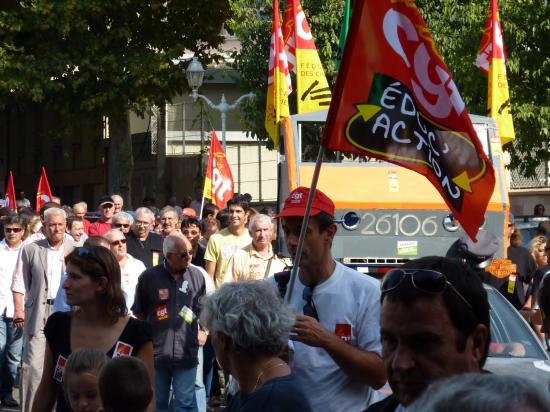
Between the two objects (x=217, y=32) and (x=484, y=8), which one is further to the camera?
(x=217, y=32)

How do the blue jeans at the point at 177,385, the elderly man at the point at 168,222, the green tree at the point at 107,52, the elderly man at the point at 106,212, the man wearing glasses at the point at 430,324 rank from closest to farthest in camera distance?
the man wearing glasses at the point at 430,324 → the blue jeans at the point at 177,385 → the elderly man at the point at 168,222 → the elderly man at the point at 106,212 → the green tree at the point at 107,52

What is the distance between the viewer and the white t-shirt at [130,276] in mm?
10430

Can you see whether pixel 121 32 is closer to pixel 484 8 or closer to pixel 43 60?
pixel 43 60

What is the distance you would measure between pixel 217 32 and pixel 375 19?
2822 centimetres

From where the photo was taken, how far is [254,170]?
132ft

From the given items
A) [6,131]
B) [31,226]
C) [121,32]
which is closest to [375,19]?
[31,226]

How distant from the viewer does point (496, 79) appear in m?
17.3

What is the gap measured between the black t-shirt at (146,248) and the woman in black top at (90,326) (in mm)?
6765

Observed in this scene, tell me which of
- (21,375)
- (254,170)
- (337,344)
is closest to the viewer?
(337,344)

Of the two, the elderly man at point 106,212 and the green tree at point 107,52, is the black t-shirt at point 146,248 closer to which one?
the elderly man at point 106,212

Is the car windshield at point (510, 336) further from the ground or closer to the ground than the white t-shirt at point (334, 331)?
closer to the ground

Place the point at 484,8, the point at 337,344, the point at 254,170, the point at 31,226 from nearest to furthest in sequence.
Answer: the point at 337,344, the point at 31,226, the point at 484,8, the point at 254,170

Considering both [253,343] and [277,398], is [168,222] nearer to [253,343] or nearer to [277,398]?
[253,343]

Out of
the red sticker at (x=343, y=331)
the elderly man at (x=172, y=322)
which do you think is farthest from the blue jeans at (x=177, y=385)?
the red sticker at (x=343, y=331)
